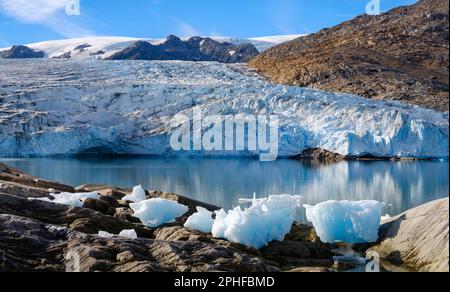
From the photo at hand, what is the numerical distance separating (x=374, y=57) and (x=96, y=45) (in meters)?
Result: 53.5

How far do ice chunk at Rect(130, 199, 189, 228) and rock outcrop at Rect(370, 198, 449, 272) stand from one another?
9.89 feet

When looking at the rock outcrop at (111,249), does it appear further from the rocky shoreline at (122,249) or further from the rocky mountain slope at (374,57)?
the rocky mountain slope at (374,57)

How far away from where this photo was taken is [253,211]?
294 inches

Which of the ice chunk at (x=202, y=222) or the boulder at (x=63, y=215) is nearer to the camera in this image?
the boulder at (x=63, y=215)

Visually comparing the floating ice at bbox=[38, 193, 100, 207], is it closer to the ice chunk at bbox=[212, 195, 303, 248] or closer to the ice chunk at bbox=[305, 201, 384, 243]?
the ice chunk at bbox=[212, 195, 303, 248]

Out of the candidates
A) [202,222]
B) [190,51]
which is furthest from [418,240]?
[190,51]

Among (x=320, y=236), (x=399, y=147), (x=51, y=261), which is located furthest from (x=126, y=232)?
(x=399, y=147)

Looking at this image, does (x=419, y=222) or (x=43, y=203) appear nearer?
(x=419, y=222)

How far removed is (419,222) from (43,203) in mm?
4547

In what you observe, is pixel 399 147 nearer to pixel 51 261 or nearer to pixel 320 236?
pixel 320 236

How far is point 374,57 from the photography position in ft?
153

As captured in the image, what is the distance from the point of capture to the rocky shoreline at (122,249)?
17.4ft

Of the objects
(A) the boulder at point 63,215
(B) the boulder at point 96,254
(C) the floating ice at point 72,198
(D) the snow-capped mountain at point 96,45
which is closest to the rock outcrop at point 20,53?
(D) the snow-capped mountain at point 96,45

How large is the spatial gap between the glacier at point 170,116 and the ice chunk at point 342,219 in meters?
20.0
